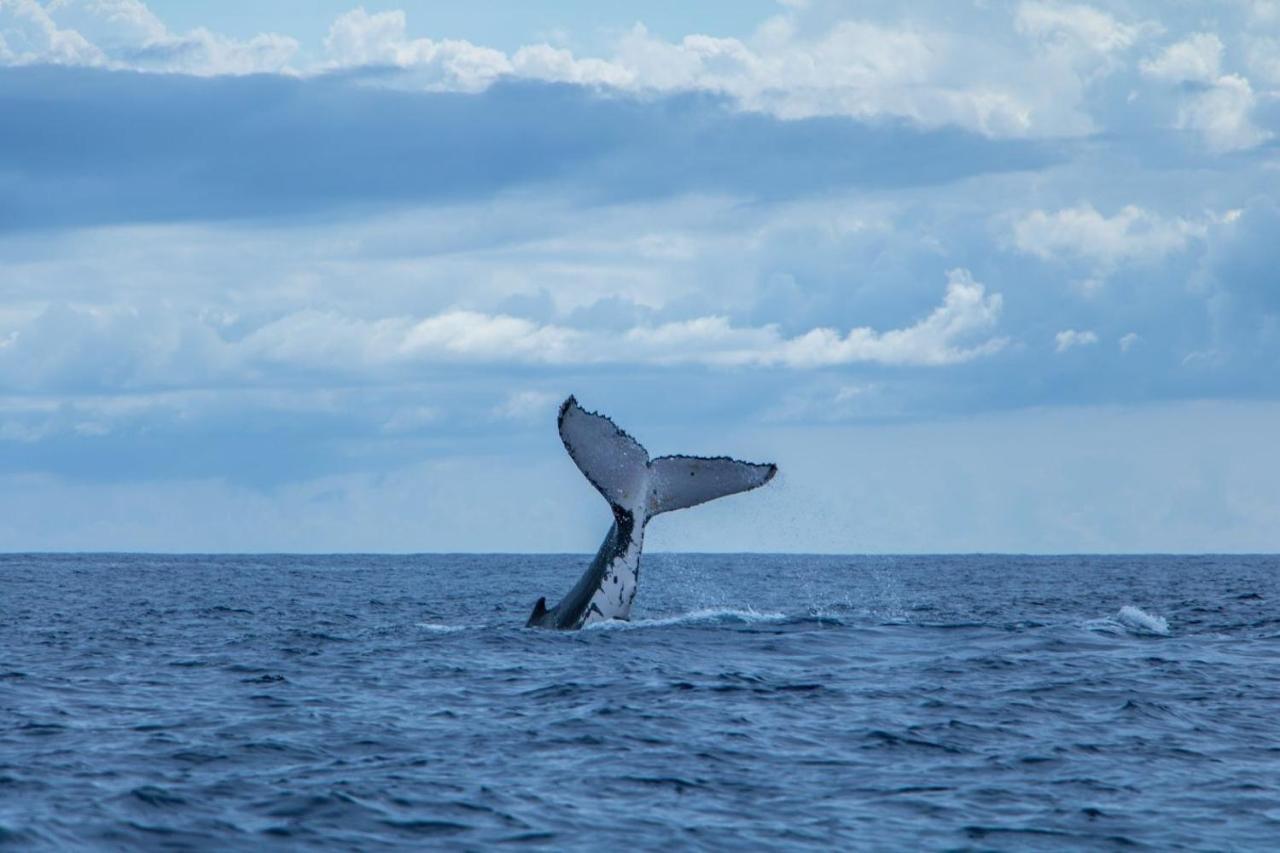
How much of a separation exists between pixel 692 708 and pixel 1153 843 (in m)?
6.45

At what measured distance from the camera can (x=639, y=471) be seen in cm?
2297

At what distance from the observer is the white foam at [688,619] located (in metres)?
24.8

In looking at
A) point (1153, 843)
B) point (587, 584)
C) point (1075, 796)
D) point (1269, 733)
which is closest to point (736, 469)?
point (587, 584)

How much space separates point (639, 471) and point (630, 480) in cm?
18

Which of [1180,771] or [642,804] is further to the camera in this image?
[1180,771]

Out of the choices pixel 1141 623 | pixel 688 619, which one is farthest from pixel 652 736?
pixel 1141 623

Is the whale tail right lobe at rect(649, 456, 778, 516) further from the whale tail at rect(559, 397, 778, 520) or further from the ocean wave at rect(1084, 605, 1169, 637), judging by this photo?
the ocean wave at rect(1084, 605, 1169, 637)

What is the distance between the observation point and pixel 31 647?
2538 cm

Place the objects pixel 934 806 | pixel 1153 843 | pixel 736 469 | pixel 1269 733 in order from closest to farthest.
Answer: pixel 1153 843 < pixel 934 806 < pixel 1269 733 < pixel 736 469

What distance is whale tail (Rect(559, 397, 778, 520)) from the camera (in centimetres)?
2223

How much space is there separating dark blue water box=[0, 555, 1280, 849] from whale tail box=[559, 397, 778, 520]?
211cm

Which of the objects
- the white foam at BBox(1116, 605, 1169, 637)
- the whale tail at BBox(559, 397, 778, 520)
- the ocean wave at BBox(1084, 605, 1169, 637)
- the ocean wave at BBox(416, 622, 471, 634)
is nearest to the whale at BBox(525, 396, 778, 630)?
the whale tail at BBox(559, 397, 778, 520)

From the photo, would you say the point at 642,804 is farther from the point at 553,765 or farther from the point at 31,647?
the point at 31,647

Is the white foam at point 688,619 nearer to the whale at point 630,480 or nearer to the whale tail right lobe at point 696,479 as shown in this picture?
the whale at point 630,480
